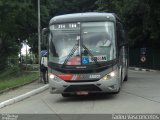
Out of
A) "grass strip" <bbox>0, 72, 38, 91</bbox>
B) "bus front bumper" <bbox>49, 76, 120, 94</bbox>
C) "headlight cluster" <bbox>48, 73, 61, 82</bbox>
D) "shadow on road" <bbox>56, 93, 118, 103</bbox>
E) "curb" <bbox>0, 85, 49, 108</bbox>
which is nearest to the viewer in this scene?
"bus front bumper" <bbox>49, 76, 120, 94</bbox>

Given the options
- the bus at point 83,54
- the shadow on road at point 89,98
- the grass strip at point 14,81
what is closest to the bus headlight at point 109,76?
the bus at point 83,54

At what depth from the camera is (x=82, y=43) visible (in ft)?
56.6

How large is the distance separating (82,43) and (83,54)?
1.47 feet

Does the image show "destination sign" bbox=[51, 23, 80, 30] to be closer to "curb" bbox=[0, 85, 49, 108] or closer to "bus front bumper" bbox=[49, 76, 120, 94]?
"bus front bumper" bbox=[49, 76, 120, 94]

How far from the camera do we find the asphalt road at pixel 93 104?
14.5 meters

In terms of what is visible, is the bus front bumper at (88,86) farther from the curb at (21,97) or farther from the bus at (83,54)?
the curb at (21,97)

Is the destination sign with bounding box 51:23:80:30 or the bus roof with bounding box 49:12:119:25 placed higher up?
the bus roof with bounding box 49:12:119:25

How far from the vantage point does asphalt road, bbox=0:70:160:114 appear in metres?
14.5

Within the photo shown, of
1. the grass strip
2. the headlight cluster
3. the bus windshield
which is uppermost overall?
the bus windshield

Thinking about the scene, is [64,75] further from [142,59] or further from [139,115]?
[142,59]

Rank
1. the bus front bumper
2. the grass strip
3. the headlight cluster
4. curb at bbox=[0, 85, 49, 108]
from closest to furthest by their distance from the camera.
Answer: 1. the bus front bumper
2. curb at bbox=[0, 85, 49, 108]
3. the headlight cluster
4. the grass strip

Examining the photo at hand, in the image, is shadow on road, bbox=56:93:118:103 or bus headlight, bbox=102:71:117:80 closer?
bus headlight, bbox=102:71:117:80

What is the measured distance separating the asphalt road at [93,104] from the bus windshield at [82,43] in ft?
5.00

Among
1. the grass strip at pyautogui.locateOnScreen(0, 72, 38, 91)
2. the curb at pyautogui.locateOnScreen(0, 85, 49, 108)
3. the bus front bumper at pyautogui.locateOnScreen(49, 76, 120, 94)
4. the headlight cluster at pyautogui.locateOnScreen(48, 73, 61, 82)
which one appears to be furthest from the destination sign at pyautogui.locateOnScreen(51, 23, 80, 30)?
the grass strip at pyautogui.locateOnScreen(0, 72, 38, 91)
